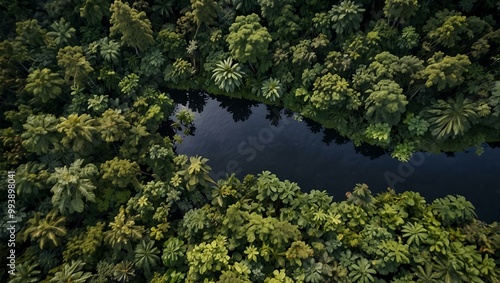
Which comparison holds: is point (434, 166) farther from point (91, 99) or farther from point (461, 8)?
point (91, 99)

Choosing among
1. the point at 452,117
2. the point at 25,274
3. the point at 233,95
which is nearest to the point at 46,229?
the point at 25,274

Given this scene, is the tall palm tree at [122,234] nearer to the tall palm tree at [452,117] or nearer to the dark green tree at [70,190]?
the dark green tree at [70,190]

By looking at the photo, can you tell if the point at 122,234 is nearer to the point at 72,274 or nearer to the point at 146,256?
the point at 146,256

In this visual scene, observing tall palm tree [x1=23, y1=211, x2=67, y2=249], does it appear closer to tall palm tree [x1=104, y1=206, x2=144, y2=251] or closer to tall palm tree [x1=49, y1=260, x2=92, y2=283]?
tall palm tree [x1=49, y1=260, x2=92, y2=283]

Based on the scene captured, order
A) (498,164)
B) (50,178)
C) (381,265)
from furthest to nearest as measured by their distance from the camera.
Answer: (498,164), (50,178), (381,265)

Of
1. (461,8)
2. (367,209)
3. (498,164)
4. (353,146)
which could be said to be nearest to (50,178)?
(367,209)
